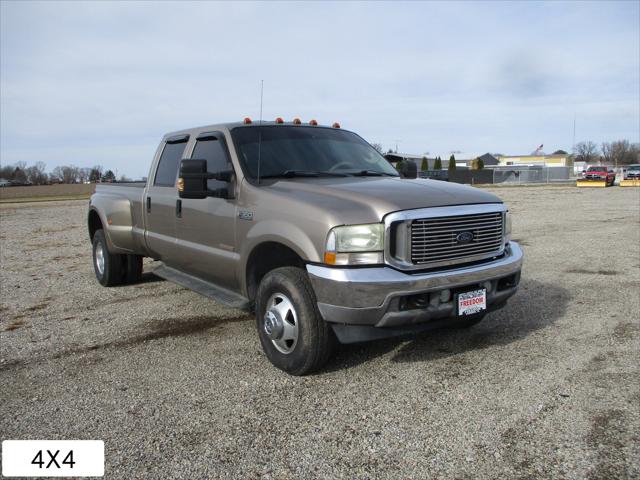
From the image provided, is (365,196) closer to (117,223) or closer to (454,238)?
(454,238)

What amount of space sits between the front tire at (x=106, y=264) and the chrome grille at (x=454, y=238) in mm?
4720

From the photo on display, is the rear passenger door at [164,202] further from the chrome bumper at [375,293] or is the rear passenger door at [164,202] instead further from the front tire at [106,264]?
the chrome bumper at [375,293]

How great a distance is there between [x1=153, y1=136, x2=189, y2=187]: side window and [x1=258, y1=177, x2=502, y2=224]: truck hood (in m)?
1.78

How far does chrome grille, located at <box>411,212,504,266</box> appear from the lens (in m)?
3.62

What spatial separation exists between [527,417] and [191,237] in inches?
131

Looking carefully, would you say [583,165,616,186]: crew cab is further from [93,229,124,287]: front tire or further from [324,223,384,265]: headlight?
[324,223,384,265]: headlight

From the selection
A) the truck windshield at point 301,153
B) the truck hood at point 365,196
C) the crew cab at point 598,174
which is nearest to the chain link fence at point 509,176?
the crew cab at point 598,174

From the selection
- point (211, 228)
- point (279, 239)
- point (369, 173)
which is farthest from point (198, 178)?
point (369, 173)

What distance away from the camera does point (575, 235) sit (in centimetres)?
1160

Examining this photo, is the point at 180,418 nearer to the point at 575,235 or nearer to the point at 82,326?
the point at 82,326

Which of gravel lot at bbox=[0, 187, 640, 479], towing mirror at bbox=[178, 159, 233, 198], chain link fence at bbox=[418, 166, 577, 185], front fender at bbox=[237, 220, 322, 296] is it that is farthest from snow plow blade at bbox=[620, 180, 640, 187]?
front fender at bbox=[237, 220, 322, 296]

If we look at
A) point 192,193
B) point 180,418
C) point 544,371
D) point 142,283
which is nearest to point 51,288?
point 142,283

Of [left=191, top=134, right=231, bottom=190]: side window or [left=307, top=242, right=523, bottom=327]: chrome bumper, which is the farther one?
[left=191, top=134, right=231, bottom=190]: side window

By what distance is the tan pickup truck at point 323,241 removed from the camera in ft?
11.6
